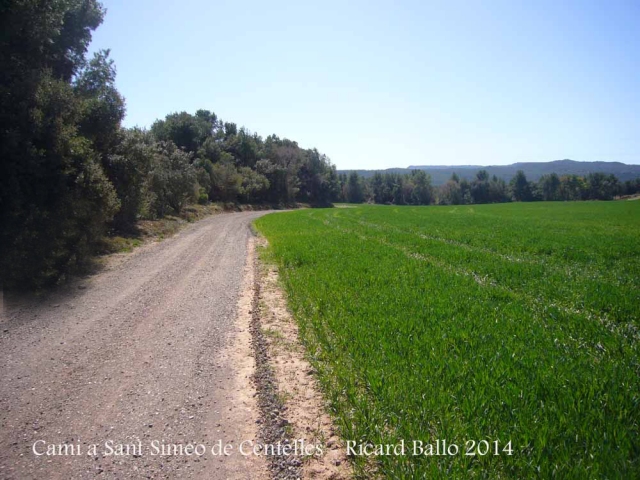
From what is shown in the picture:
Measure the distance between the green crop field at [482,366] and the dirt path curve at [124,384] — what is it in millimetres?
1448

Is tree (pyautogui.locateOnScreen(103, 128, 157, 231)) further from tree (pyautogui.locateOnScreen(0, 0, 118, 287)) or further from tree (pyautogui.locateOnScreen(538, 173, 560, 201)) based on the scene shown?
tree (pyautogui.locateOnScreen(538, 173, 560, 201))

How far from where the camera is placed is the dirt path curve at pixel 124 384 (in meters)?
3.67

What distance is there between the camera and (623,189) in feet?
393

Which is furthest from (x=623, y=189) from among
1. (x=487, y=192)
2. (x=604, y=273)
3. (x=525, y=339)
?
(x=525, y=339)

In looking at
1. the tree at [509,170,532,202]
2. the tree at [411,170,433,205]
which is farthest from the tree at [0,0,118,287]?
the tree at [509,170,532,202]

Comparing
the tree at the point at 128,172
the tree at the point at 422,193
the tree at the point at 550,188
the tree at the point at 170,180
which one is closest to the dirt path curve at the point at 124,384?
the tree at the point at 128,172

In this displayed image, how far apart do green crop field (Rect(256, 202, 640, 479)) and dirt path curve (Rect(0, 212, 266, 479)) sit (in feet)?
4.75

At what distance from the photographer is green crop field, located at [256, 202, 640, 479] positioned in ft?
10.9

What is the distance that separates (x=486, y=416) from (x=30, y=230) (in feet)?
39.0

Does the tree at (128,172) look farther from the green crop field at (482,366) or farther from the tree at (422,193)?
the tree at (422,193)

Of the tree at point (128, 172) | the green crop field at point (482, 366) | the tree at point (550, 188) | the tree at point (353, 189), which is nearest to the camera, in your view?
the green crop field at point (482, 366)

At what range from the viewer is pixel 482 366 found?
15.8 feet

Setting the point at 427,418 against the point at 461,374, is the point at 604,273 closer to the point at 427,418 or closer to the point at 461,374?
the point at 461,374

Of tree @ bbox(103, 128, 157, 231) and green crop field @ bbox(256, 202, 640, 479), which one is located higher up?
tree @ bbox(103, 128, 157, 231)
